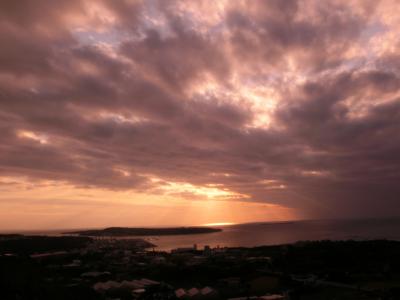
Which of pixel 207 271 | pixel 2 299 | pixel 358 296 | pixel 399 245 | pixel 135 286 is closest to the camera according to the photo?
pixel 2 299

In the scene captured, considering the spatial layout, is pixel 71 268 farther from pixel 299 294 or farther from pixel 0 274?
pixel 299 294

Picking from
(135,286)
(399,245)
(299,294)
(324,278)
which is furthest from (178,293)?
(399,245)

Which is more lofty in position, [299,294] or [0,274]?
[0,274]

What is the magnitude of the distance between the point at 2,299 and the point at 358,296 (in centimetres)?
2491

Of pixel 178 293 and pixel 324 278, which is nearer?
pixel 178 293

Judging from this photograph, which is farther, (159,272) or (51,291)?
(159,272)

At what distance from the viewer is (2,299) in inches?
716

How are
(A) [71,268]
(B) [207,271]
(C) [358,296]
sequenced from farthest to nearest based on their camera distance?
(A) [71,268]
(B) [207,271]
(C) [358,296]

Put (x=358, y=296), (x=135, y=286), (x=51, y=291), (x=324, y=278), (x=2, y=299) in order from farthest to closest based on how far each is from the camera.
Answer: (x=324, y=278) < (x=135, y=286) < (x=358, y=296) < (x=51, y=291) < (x=2, y=299)

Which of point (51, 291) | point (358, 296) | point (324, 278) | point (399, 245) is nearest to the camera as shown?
point (51, 291)

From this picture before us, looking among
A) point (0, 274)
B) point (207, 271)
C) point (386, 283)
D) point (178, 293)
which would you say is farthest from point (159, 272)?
point (386, 283)

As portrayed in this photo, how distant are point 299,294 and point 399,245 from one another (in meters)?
42.1

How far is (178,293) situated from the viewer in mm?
29906

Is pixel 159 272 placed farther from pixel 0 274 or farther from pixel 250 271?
pixel 0 274
